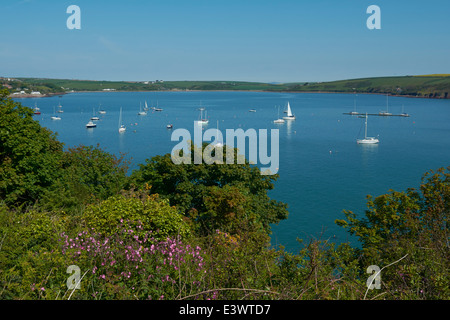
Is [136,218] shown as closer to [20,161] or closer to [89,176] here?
[20,161]

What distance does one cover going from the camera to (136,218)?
10930 mm

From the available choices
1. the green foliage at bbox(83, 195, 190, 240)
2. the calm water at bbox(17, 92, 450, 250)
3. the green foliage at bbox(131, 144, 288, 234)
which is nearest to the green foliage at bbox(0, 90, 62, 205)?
the green foliage at bbox(131, 144, 288, 234)

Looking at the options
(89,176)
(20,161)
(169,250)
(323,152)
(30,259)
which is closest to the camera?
(30,259)

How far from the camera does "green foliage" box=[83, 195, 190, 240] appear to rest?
A: 1071 cm

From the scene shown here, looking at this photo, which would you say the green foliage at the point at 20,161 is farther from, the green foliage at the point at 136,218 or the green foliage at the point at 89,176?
the green foliage at the point at 136,218

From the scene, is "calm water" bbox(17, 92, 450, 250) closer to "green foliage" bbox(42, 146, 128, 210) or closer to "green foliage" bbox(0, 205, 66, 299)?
"green foliage" bbox(42, 146, 128, 210)

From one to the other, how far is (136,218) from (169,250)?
2963 millimetres

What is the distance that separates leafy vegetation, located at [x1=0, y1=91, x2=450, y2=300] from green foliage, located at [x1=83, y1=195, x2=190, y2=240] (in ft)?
0.11

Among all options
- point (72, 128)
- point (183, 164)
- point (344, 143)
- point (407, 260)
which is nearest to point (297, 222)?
point (183, 164)

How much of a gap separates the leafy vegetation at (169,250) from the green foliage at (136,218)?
33mm

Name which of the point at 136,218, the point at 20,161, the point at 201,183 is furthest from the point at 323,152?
the point at 136,218

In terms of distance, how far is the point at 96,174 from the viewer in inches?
1045

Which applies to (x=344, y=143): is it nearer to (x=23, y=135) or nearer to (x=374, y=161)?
(x=374, y=161)
